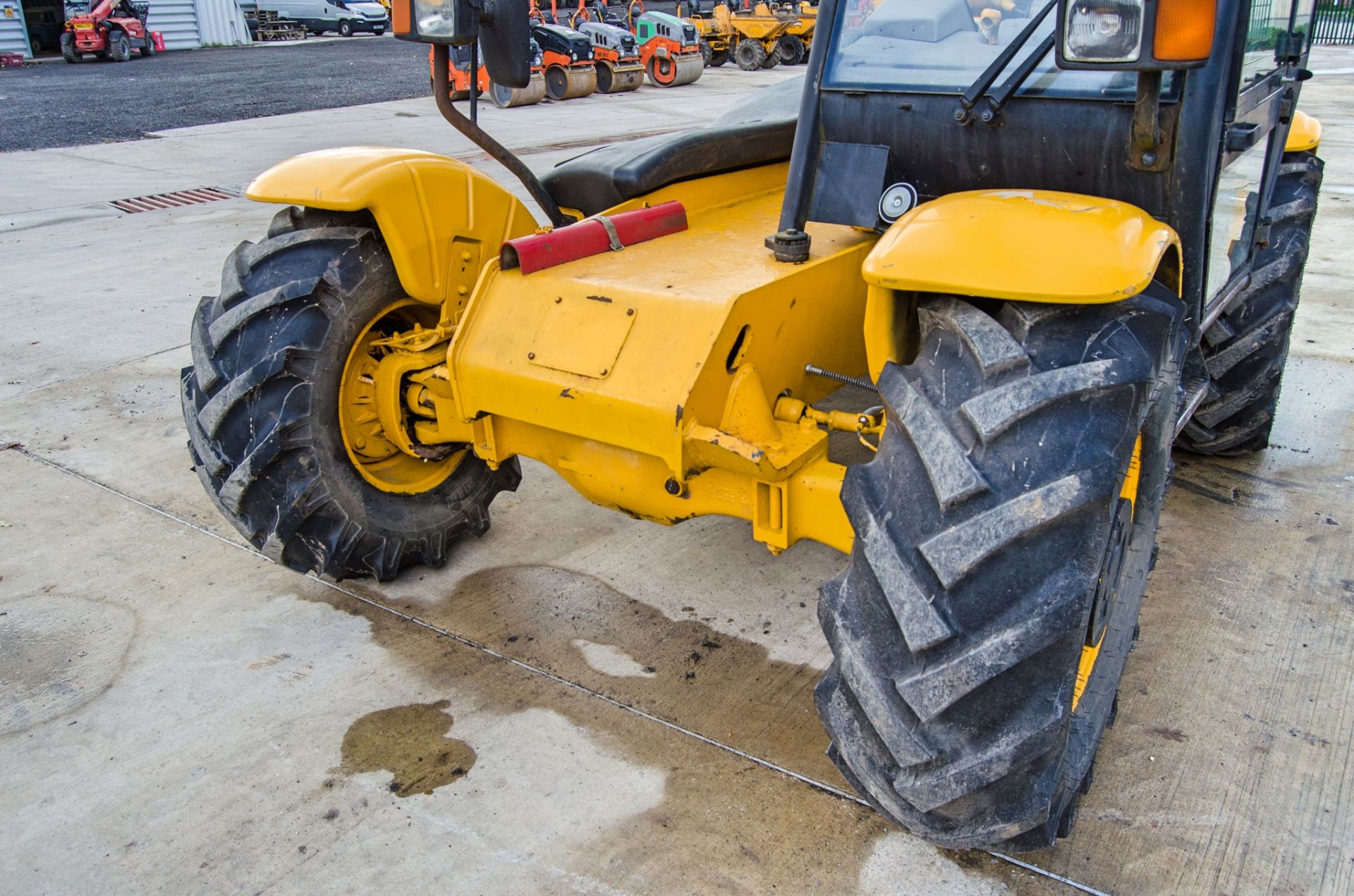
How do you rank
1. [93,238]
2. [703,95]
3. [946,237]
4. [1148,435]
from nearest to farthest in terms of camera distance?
1. [946,237]
2. [1148,435]
3. [93,238]
4. [703,95]

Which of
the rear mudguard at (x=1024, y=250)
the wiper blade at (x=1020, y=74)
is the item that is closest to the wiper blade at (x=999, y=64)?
the wiper blade at (x=1020, y=74)

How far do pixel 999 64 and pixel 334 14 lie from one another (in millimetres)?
35759

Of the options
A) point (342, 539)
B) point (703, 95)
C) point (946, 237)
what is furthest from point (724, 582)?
point (703, 95)

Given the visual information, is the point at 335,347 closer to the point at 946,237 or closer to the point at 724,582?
the point at 724,582

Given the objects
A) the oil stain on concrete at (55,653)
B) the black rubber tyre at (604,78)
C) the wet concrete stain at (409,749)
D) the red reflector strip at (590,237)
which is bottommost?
the wet concrete stain at (409,749)


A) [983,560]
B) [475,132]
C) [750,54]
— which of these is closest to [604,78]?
[750,54]

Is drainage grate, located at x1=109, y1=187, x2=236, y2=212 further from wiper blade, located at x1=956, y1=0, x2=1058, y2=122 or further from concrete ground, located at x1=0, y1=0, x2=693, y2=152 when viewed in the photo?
wiper blade, located at x1=956, y1=0, x2=1058, y2=122

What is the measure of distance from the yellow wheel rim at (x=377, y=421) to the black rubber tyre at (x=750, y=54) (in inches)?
872

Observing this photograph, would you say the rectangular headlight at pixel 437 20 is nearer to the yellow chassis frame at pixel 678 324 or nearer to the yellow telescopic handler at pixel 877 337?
the yellow telescopic handler at pixel 877 337

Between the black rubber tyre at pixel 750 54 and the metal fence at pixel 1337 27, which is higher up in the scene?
the metal fence at pixel 1337 27

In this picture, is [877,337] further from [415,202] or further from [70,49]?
[70,49]

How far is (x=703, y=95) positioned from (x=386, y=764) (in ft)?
59.5

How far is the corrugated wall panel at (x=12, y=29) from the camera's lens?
85.3ft

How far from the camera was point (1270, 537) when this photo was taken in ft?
12.5
